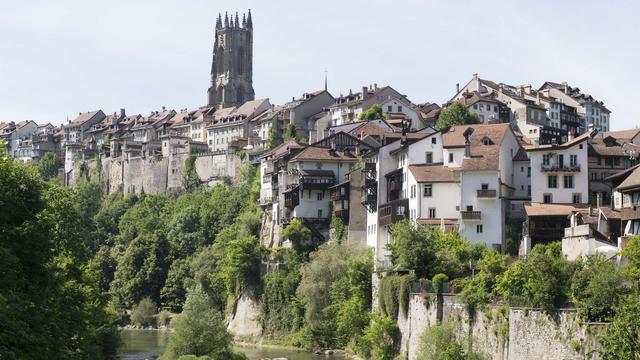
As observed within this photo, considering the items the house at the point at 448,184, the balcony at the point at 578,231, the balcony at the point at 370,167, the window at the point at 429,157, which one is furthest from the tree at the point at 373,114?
the balcony at the point at 578,231

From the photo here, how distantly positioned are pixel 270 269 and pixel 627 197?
1337 inches

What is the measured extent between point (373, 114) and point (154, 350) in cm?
4143

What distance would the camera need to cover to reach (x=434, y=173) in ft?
225

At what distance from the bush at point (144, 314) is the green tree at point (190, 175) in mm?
31484

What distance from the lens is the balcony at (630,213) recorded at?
5297cm

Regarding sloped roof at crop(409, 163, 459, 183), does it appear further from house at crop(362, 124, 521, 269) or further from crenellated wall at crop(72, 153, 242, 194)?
crenellated wall at crop(72, 153, 242, 194)

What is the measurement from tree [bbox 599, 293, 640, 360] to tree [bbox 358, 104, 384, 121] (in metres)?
76.3

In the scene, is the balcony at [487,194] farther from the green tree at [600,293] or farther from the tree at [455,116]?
the tree at [455,116]

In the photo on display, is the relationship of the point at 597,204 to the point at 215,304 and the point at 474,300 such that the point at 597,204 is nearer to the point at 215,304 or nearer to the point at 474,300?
the point at 474,300

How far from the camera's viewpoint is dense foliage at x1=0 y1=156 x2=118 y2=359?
24.7 meters

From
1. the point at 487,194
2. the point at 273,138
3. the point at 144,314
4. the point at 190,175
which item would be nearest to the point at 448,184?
the point at 487,194

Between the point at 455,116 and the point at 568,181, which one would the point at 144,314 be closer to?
the point at 455,116

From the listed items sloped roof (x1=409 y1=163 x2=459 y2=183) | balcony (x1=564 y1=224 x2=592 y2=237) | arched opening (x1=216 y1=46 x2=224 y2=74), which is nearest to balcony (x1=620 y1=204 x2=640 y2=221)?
balcony (x1=564 y1=224 x2=592 y2=237)

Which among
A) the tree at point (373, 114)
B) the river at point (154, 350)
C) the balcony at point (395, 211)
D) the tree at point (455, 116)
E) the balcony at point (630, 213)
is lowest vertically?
the river at point (154, 350)
